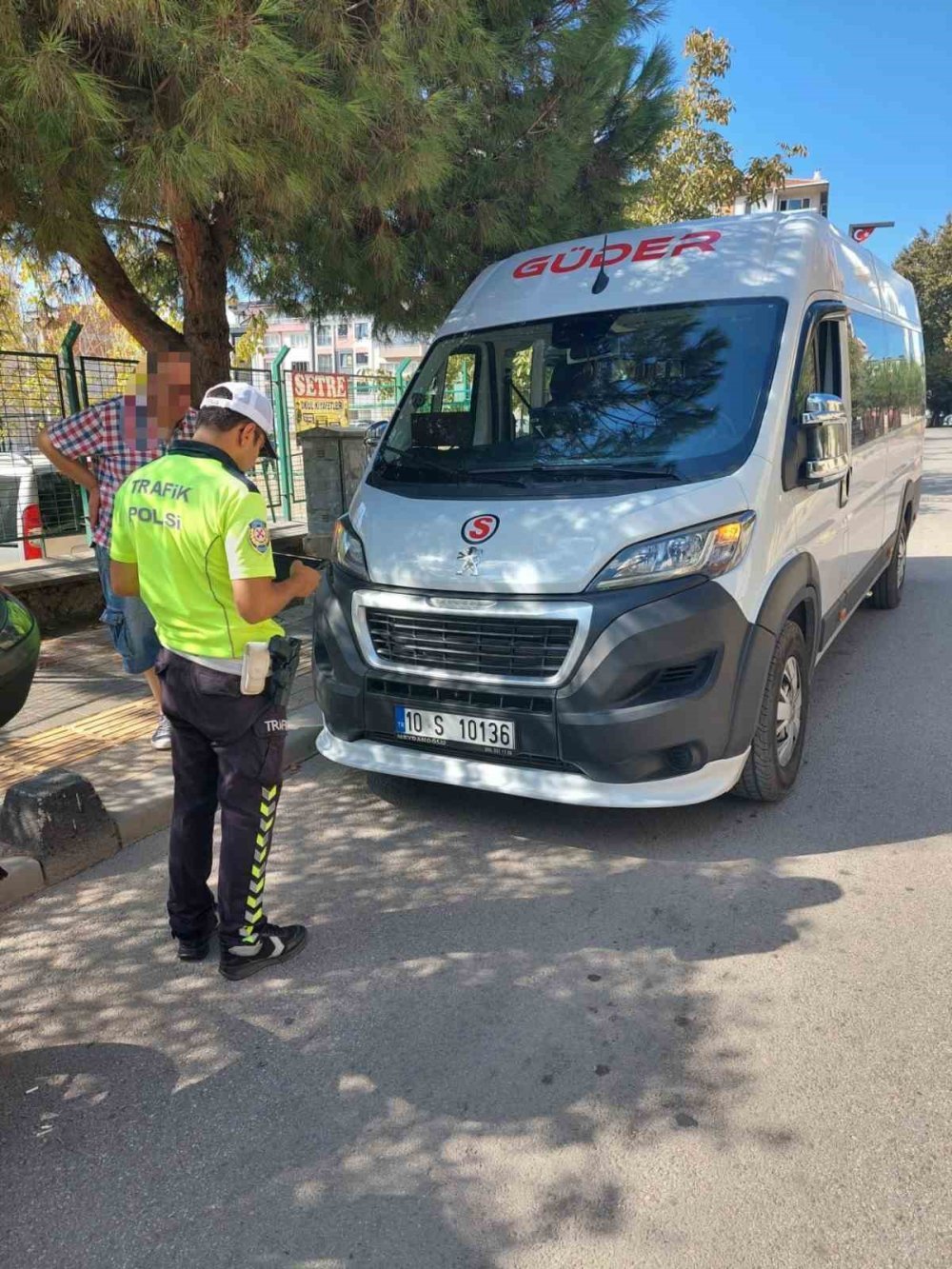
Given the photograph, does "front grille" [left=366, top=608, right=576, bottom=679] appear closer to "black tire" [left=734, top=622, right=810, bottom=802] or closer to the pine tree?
"black tire" [left=734, top=622, right=810, bottom=802]

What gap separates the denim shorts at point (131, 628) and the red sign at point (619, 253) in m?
2.63

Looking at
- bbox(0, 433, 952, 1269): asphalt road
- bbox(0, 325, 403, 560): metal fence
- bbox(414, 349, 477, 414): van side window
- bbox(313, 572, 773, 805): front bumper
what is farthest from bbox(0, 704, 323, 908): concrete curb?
bbox(0, 325, 403, 560): metal fence

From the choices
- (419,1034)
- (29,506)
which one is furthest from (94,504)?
(29,506)

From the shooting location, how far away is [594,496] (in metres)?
3.74

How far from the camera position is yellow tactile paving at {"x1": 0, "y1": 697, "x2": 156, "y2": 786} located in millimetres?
4777

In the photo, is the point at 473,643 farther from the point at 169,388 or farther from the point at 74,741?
the point at 74,741

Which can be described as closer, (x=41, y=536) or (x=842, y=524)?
(x=842, y=524)

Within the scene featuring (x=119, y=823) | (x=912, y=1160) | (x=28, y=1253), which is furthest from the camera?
(x=119, y=823)

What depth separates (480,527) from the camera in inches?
150

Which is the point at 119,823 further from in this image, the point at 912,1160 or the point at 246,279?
the point at 246,279

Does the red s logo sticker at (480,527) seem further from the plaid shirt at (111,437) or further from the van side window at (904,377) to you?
the van side window at (904,377)

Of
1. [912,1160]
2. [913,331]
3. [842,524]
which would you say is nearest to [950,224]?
[913,331]

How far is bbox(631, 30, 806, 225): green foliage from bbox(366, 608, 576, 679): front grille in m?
14.0

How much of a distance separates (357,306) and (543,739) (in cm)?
536
